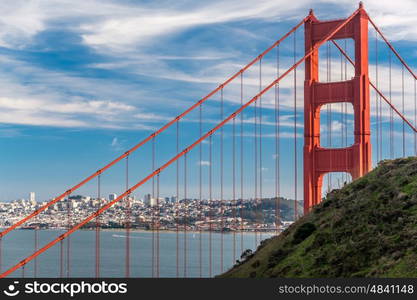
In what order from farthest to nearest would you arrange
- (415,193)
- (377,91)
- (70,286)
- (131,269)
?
(131,269), (377,91), (415,193), (70,286)

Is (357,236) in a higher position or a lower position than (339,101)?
lower

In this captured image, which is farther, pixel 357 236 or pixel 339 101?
pixel 339 101

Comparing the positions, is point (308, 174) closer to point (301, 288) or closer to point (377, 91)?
point (377, 91)

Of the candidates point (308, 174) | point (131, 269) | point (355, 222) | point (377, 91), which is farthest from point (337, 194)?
point (131, 269)

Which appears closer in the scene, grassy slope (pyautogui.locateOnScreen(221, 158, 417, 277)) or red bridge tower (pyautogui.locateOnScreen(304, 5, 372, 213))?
grassy slope (pyautogui.locateOnScreen(221, 158, 417, 277))

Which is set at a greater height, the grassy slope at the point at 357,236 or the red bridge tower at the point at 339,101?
the red bridge tower at the point at 339,101
